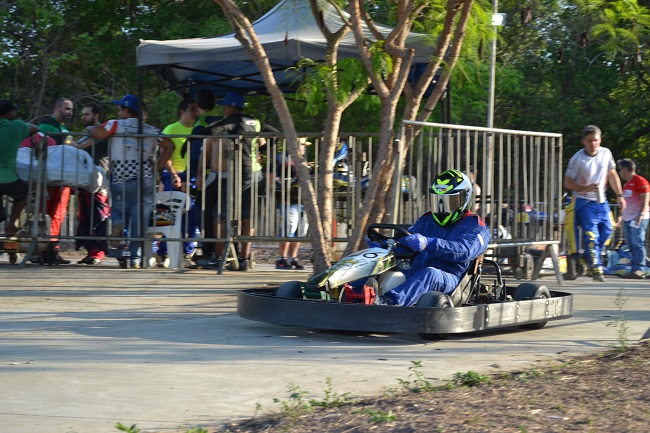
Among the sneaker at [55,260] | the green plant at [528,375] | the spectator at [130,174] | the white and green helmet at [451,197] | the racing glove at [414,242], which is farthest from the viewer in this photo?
the sneaker at [55,260]

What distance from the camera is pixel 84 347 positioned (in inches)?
273

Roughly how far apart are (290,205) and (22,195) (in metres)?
3.34

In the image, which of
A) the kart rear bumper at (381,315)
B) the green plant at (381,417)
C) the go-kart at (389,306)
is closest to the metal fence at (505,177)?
the go-kart at (389,306)

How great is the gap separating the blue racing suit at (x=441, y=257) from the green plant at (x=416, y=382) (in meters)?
1.34

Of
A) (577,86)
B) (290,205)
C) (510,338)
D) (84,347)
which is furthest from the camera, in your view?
(577,86)

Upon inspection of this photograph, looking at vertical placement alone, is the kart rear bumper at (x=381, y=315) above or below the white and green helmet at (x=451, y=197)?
below

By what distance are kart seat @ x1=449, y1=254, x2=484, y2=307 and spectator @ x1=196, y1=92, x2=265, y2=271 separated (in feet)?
14.9

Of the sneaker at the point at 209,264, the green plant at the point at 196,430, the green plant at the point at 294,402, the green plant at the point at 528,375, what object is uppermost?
the sneaker at the point at 209,264

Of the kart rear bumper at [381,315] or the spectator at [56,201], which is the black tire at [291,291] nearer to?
the kart rear bumper at [381,315]

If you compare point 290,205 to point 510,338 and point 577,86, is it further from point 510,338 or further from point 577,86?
point 577,86

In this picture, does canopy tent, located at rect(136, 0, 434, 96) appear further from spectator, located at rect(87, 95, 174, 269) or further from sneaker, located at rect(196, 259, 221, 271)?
sneaker, located at rect(196, 259, 221, 271)

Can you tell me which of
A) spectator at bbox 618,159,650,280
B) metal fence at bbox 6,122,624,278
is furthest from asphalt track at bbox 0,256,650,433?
spectator at bbox 618,159,650,280

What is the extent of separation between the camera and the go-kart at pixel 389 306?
23.3 feet

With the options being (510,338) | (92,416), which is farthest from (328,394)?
(510,338)
